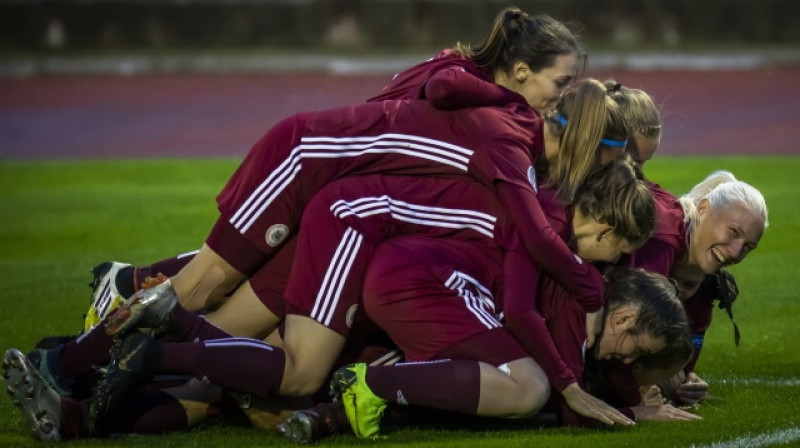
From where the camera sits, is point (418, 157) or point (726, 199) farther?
point (726, 199)

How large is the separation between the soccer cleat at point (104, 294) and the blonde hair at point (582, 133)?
1980 millimetres

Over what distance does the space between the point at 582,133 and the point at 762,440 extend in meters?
1.41

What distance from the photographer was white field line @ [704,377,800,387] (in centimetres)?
676

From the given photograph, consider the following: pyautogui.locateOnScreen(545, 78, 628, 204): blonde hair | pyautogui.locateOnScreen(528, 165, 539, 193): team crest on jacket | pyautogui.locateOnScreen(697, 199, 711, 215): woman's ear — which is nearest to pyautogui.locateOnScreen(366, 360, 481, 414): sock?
pyautogui.locateOnScreen(528, 165, 539, 193): team crest on jacket

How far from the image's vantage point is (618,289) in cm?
579

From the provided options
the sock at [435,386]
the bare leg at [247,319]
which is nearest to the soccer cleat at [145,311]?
the bare leg at [247,319]

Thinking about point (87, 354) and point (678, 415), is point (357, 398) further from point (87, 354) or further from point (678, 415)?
point (678, 415)

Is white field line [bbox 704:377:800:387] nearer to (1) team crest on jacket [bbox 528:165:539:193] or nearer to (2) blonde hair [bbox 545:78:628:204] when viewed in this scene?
(2) blonde hair [bbox 545:78:628:204]

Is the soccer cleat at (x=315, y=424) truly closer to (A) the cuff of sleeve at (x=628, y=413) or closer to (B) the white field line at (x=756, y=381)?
(A) the cuff of sleeve at (x=628, y=413)

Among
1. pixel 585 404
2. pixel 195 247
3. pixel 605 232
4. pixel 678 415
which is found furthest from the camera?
pixel 195 247

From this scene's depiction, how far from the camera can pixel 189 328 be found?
5695mm

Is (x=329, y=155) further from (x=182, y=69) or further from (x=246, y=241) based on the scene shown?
(x=182, y=69)

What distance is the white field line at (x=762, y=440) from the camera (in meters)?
5.38

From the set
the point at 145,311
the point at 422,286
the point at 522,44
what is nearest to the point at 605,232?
the point at 422,286
